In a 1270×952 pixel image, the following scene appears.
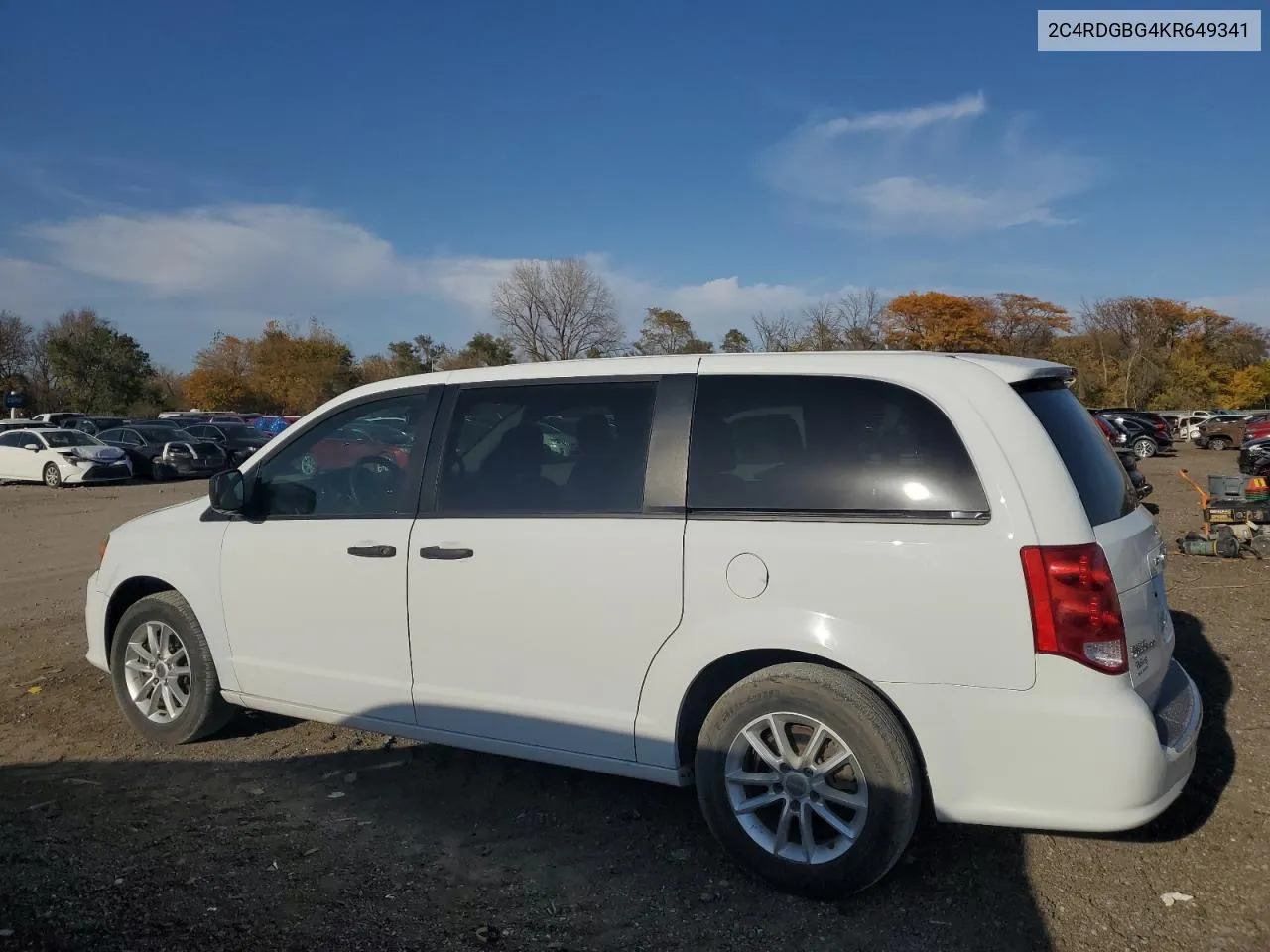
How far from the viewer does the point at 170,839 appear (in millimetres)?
3686

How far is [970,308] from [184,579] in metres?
72.9

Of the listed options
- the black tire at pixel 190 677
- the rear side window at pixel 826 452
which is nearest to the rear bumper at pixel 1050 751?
the rear side window at pixel 826 452

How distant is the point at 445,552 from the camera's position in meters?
3.77

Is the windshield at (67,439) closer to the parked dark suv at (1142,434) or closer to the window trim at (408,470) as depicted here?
the window trim at (408,470)

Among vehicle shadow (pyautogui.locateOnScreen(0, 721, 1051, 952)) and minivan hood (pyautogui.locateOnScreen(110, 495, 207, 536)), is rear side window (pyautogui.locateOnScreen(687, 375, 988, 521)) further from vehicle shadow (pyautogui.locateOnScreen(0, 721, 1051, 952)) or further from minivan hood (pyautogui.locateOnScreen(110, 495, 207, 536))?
minivan hood (pyautogui.locateOnScreen(110, 495, 207, 536))

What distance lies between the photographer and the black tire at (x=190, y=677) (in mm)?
4562

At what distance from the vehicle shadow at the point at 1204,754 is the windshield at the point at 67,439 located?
987 inches

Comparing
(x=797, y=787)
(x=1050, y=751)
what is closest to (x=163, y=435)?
(x=797, y=787)

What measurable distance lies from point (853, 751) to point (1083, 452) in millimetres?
1329

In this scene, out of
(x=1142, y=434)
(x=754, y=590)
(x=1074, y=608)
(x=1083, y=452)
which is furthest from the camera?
(x=1142, y=434)

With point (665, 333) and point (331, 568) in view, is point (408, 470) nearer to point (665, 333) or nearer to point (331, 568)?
point (331, 568)

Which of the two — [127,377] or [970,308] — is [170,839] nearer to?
[127,377]

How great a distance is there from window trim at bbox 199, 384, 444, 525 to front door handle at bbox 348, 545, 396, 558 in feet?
0.44

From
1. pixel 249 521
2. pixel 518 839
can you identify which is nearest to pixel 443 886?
Result: pixel 518 839
